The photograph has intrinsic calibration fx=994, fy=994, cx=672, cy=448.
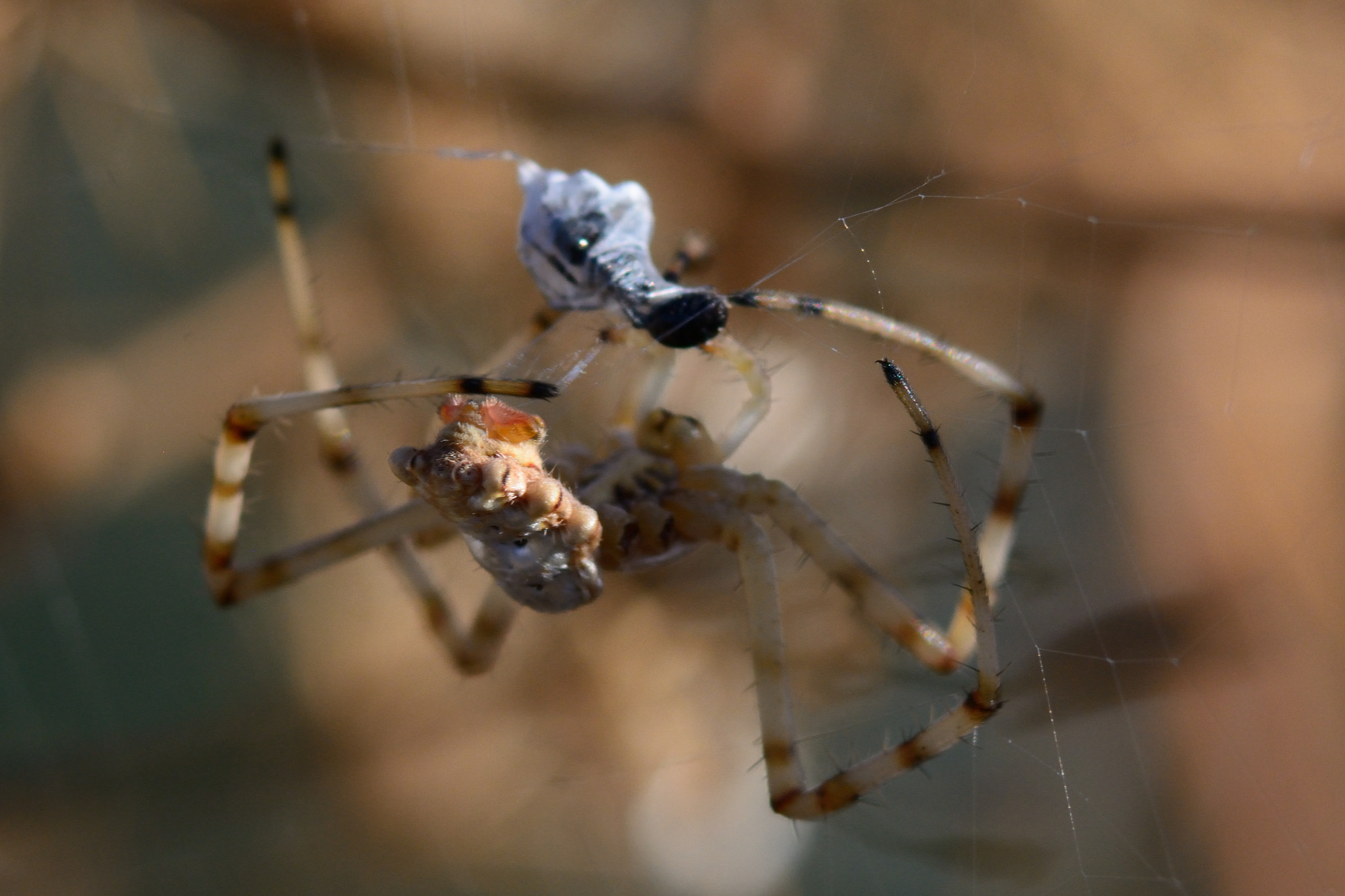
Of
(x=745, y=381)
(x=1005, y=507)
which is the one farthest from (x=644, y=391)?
(x=1005, y=507)

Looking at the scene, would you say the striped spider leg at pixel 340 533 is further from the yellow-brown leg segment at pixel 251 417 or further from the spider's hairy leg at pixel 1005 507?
the spider's hairy leg at pixel 1005 507

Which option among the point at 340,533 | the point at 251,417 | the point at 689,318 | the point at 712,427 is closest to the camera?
the point at 689,318

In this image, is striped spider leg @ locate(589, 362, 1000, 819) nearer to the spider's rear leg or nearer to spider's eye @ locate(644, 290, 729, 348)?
the spider's rear leg

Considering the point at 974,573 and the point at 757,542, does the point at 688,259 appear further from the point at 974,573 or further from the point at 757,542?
the point at 974,573

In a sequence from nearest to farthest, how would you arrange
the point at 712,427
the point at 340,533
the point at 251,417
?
the point at 251,417 → the point at 340,533 → the point at 712,427

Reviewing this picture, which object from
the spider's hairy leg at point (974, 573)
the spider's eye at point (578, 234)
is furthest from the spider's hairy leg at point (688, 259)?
the spider's hairy leg at point (974, 573)

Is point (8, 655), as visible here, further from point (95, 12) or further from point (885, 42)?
point (885, 42)

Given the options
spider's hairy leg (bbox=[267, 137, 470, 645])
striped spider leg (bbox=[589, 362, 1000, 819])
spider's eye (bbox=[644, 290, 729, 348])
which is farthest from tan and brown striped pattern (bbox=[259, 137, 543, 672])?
spider's eye (bbox=[644, 290, 729, 348])
